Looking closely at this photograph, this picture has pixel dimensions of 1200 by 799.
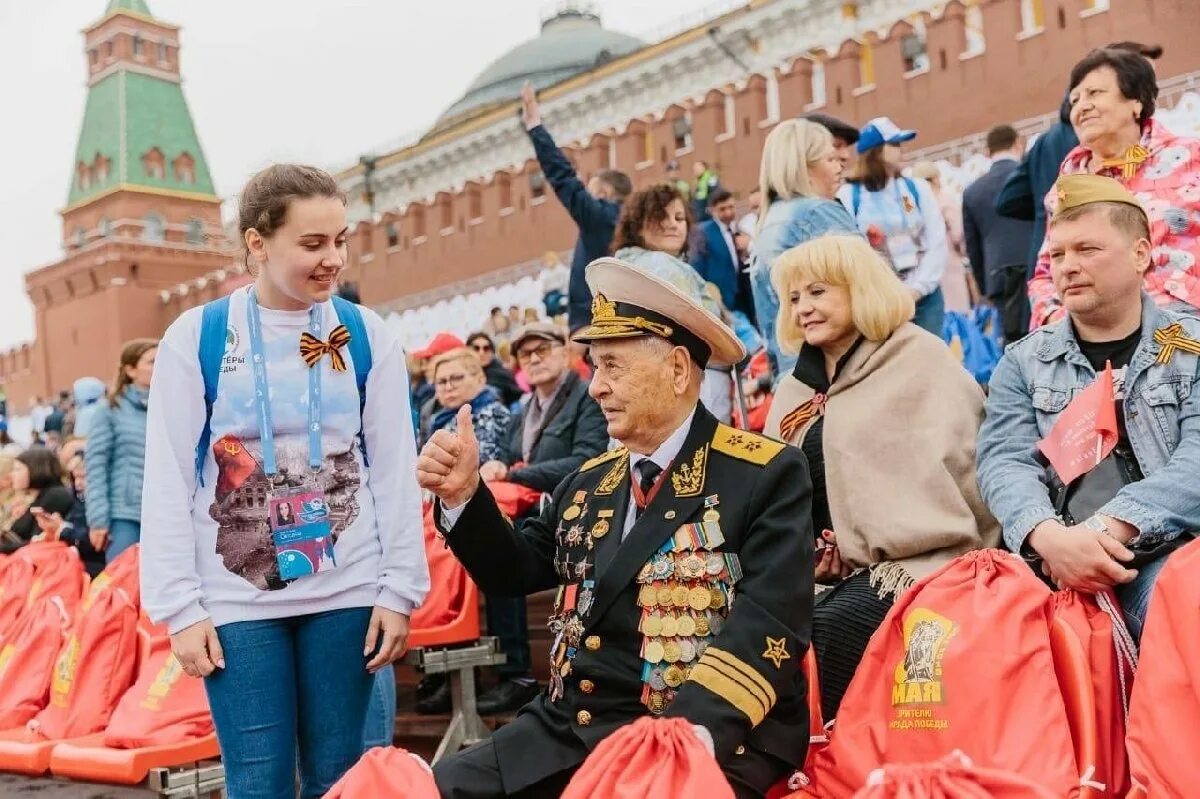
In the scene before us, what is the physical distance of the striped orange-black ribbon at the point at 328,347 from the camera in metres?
2.68

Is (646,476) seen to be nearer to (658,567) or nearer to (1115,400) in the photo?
(658,567)

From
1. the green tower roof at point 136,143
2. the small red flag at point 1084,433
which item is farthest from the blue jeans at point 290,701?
the green tower roof at point 136,143

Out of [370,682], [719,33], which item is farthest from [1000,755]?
[719,33]

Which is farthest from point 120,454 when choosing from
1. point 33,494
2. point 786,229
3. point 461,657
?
point 786,229

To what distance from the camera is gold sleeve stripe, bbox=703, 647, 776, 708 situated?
7.57 feet

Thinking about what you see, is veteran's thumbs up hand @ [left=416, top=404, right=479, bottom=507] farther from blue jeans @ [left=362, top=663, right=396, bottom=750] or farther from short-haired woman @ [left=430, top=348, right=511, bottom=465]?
short-haired woman @ [left=430, top=348, right=511, bottom=465]

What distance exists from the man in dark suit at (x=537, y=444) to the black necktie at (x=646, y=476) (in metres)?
1.88

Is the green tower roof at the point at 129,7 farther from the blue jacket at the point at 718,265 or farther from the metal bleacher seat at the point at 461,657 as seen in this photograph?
the metal bleacher seat at the point at 461,657

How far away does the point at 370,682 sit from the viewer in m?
2.72

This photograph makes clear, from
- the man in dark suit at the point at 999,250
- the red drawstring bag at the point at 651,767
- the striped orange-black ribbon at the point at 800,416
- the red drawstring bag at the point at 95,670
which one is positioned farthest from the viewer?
the man in dark suit at the point at 999,250

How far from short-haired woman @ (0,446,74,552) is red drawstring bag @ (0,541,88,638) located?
0.41 m

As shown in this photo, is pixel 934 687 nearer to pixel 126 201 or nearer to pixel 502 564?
pixel 502 564

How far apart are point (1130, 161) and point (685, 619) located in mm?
2359

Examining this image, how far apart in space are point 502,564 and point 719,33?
2451cm
